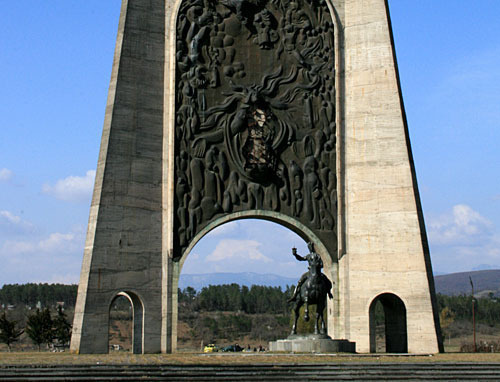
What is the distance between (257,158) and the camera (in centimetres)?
2350

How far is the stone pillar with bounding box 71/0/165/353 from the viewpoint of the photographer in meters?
21.2

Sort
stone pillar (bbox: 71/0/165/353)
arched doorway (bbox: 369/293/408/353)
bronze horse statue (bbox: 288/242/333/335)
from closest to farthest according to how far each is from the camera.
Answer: bronze horse statue (bbox: 288/242/333/335) → stone pillar (bbox: 71/0/165/353) → arched doorway (bbox: 369/293/408/353)

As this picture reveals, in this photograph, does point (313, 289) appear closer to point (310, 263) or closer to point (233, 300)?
point (310, 263)

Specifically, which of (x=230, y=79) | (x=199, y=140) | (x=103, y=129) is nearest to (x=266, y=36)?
(x=230, y=79)

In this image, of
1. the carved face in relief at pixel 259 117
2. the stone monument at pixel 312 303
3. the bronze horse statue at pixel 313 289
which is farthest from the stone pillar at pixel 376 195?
the bronze horse statue at pixel 313 289

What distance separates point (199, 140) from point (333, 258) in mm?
5317

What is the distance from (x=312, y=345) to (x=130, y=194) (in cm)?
638

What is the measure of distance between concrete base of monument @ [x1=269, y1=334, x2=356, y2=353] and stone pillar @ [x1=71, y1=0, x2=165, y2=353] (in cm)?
364

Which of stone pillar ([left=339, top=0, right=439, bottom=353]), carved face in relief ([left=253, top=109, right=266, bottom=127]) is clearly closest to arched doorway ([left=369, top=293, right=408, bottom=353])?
stone pillar ([left=339, top=0, right=439, bottom=353])

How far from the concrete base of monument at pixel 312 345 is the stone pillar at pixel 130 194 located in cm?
364

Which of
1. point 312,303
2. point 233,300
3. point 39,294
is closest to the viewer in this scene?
point 312,303

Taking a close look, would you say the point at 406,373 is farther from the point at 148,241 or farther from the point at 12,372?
the point at 148,241

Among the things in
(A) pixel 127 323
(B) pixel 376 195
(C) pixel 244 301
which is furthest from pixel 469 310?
(B) pixel 376 195

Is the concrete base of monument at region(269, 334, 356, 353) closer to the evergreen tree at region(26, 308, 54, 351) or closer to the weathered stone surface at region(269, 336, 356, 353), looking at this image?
the weathered stone surface at region(269, 336, 356, 353)
